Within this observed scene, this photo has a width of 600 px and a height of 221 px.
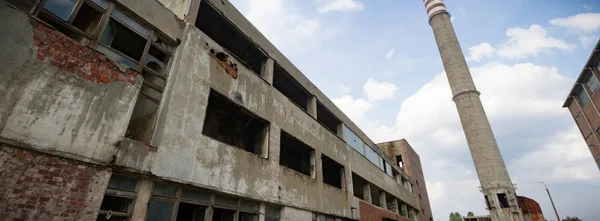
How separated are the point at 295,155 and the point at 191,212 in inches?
266

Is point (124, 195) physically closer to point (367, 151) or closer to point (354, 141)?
point (354, 141)

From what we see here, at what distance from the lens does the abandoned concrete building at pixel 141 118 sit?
4203mm

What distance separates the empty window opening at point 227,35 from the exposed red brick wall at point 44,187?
5.48 meters

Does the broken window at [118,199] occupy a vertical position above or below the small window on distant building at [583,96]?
below

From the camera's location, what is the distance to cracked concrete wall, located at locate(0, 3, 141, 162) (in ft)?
13.4

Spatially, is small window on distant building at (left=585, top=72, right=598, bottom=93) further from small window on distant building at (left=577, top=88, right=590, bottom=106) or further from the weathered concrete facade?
the weathered concrete facade

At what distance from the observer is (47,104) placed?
4406 mm

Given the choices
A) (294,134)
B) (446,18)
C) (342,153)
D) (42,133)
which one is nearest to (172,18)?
(42,133)

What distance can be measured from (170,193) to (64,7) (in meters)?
4.23

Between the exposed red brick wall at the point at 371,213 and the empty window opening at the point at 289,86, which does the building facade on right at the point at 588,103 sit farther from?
the empty window opening at the point at 289,86

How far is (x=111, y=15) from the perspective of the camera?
5.87 m

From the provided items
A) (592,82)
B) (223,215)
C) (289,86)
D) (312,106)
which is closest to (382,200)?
(312,106)

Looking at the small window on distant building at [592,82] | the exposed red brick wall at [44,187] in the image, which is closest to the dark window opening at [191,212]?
the exposed red brick wall at [44,187]

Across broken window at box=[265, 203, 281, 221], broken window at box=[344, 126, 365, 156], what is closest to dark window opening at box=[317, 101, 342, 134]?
broken window at box=[344, 126, 365, 156]
